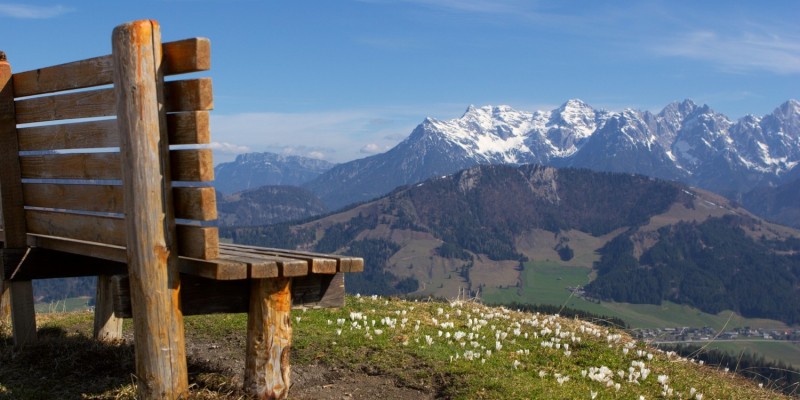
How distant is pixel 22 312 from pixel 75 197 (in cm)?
250

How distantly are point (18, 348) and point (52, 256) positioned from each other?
1280 millimetres

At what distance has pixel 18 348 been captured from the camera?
941 centimetres

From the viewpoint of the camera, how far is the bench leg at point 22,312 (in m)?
9.42

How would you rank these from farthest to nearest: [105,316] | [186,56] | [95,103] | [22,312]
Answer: [105,316] < [22,312] < [95,103] < [186,56]

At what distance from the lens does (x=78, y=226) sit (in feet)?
26.5

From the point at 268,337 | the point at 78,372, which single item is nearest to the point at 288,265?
the point at 268,337

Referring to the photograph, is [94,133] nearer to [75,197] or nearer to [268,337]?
[75,197]

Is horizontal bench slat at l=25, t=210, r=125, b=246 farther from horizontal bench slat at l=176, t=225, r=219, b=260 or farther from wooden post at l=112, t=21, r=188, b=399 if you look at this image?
horizontal bench slat at l=176, t=225, r=219, b=260

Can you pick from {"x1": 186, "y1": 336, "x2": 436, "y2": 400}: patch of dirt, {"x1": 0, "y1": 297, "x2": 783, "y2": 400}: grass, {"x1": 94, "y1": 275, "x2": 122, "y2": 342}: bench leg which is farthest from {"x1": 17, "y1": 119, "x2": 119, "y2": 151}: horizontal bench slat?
{"x1": 186, "y1": 336, "x2": 436, "y2": 400}: patch of dirt

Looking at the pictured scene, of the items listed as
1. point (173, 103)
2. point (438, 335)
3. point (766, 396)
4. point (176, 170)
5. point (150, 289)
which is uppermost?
point (173, 103)

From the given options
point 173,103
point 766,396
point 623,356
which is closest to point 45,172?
point 173,103

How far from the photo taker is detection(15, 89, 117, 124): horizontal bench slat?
7082 millimetres

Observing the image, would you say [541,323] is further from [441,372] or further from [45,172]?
[45,172]

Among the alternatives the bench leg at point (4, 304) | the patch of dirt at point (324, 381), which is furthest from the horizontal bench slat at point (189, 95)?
the bench leg at point (4, 304)
